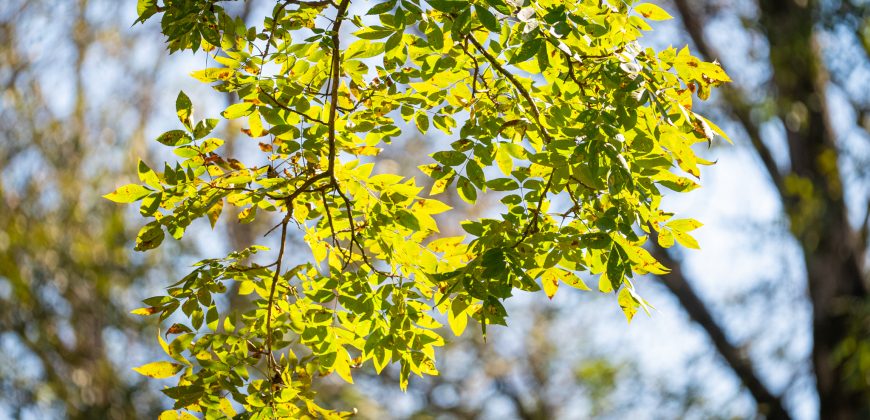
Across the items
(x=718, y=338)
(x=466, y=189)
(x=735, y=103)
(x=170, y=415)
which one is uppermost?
(x=735, y=103)

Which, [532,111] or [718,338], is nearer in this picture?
[532,111]

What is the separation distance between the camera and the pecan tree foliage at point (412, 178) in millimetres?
1278

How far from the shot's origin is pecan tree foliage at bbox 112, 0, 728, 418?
4.19 ft

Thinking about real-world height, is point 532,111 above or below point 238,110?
below

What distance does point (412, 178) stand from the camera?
1.45m

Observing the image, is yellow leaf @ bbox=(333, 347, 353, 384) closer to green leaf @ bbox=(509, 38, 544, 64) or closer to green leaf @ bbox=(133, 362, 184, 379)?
green leaf @ bbox=(133, 362, 184, 379)

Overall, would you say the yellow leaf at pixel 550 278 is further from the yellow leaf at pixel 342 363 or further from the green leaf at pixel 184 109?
the green leaf at pixel 184 109

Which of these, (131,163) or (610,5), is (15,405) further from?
(610,5)

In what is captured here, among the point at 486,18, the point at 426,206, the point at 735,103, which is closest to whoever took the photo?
the point at 486,18

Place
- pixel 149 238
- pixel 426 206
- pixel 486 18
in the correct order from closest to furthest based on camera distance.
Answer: pixel 486 18 < pixel 149 238 < pixel 426 206

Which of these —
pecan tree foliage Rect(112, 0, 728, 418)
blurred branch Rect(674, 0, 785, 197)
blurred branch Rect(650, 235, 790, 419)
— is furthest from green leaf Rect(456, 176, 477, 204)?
blurred branch Rect(674, 0, 785, 197)

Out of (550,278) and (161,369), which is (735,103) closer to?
(550,278)

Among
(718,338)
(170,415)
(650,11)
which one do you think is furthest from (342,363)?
(718,338)

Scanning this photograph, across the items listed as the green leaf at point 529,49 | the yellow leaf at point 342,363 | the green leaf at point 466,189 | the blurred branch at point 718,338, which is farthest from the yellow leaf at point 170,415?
the blurred branch at point 718,338
